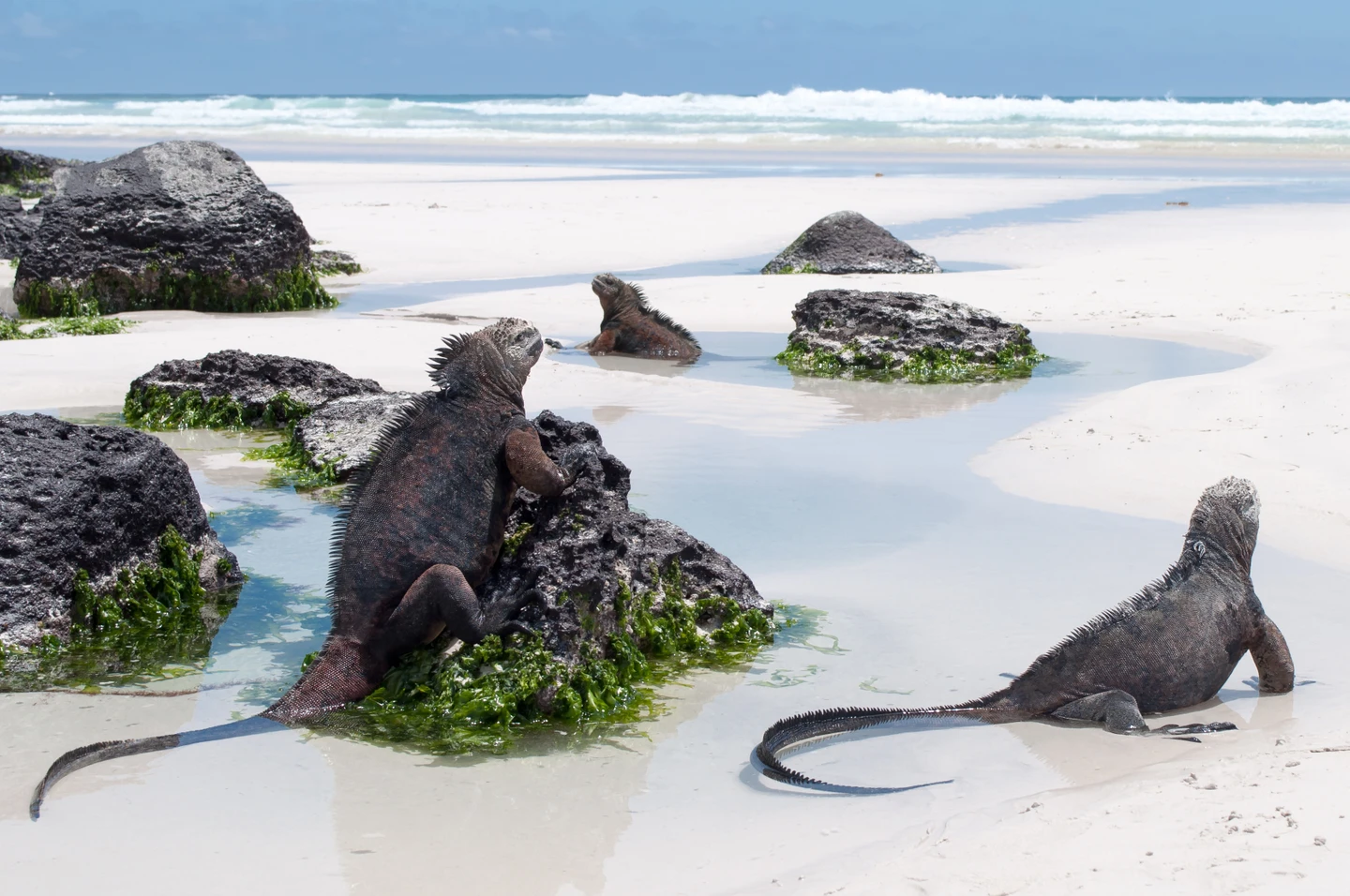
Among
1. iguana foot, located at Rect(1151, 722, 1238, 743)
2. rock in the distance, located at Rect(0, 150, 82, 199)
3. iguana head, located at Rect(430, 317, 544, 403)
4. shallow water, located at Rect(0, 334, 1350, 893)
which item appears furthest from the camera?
rock in the distance, located at Rect(0, 150, 82, 199)

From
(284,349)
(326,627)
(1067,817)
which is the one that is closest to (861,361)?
(284,349)

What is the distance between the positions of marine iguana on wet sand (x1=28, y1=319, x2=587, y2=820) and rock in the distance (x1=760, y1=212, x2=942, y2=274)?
1011 cm

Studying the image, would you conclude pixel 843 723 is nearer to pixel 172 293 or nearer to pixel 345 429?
pixel 345 429

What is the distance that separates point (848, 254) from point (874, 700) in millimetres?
10833

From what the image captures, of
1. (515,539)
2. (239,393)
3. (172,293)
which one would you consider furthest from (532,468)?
(172,293)

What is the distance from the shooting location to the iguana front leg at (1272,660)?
14.3 feet

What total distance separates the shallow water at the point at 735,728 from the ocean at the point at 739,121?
35.0 m

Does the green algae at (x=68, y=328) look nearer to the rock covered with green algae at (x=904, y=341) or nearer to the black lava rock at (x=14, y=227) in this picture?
the black lava rock at (x=14, y=227)

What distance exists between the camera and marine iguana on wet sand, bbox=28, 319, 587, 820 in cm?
427

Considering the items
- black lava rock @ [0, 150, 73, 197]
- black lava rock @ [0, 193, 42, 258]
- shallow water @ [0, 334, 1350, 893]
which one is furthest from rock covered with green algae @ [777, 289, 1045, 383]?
black lava rock @ [0, 150, 73, 197]

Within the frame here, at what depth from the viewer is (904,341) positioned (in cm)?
1048

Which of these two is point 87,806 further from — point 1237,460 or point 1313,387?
point 1313,387

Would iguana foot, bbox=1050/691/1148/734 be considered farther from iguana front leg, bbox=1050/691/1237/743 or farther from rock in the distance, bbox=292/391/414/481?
rock in the distance, bbox=292/391/414/481

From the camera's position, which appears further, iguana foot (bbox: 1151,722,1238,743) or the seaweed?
the seaweed
